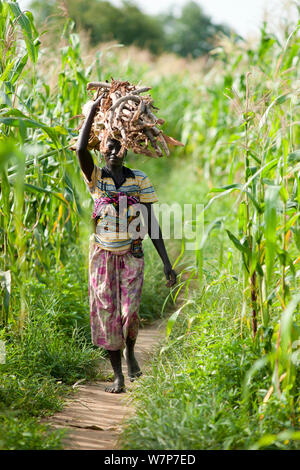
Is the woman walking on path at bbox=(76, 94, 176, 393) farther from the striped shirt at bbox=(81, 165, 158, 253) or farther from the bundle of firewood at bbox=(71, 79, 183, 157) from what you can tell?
the bundle of firewood at bbox=(71, 79, 183, 157)

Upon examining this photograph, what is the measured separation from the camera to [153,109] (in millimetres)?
2936

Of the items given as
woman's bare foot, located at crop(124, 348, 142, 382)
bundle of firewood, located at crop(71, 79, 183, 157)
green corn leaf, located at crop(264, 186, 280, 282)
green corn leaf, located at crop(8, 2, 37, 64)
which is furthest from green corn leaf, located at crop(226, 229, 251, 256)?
green corn leaf, located at crop(8, 2, 37, 64)

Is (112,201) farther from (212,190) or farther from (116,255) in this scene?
(212,190)

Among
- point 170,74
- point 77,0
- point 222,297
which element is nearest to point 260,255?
point 222,297

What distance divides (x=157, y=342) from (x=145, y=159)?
4.58ft

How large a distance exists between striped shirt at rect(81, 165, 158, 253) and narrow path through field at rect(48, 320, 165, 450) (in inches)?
32.8

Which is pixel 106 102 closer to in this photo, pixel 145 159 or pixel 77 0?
pixel 145 159

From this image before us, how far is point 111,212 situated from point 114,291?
474 mm

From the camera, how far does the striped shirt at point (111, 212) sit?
2.94 metres

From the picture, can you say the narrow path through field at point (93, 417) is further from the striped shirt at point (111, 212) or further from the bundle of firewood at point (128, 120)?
the bundle of firewood at point (128, 120)

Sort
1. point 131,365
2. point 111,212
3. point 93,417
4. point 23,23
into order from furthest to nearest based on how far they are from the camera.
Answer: point 131,365 → point 111,212 → point 23,23 → point 93,417

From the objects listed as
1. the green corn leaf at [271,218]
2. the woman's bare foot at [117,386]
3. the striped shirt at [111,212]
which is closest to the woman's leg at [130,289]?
the striped shirt at [111,212]

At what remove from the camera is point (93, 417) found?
2656mm

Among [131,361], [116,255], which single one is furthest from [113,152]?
[131,361]
